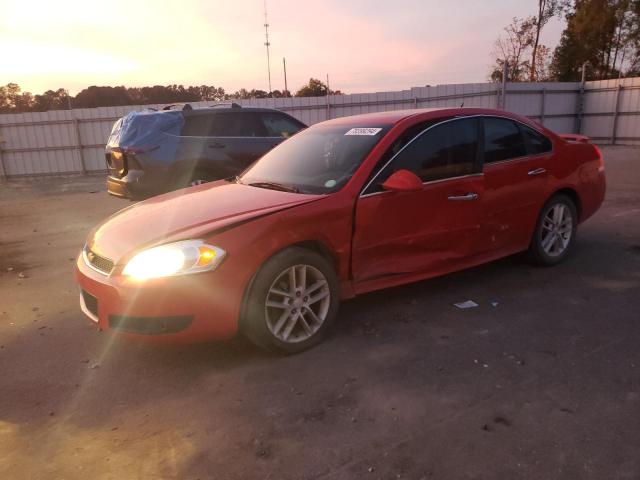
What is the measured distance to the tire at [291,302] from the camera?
3121 millimetres

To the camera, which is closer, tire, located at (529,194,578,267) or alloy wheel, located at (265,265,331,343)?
alloy wheel, located at (265,265,331,343)

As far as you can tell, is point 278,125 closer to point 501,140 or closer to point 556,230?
point 501,140

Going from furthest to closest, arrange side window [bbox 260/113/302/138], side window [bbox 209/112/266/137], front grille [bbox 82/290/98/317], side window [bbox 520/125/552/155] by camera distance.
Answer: side window [bbox 260/113/302/138]
side window [bbox 209/112/266/137]
side window [bbox 520/125/552/155]
front grille [bbox 82/290/98/317]

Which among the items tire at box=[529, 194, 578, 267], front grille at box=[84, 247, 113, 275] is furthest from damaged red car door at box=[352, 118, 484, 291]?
front grille at box=[84, 247, 113, 275]

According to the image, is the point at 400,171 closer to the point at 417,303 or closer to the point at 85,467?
the point at 417,303

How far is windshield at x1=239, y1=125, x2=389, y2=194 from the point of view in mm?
3703

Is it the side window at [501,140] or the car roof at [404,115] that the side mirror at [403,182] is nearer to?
the car roof at [404,115]

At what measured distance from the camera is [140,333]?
2.99 metres

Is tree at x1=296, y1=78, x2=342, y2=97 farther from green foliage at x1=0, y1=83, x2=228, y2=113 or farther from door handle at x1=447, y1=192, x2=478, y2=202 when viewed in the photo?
door handle at x1=447, y1=192, x2=478, y2=202

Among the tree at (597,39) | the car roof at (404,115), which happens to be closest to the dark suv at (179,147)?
the car roof at (404,115)

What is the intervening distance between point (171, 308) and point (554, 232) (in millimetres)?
3767

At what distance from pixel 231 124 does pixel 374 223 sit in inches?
207

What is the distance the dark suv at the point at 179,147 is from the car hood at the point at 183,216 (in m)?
3.45

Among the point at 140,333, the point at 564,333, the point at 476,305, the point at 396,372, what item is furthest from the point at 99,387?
the point at 564,333
